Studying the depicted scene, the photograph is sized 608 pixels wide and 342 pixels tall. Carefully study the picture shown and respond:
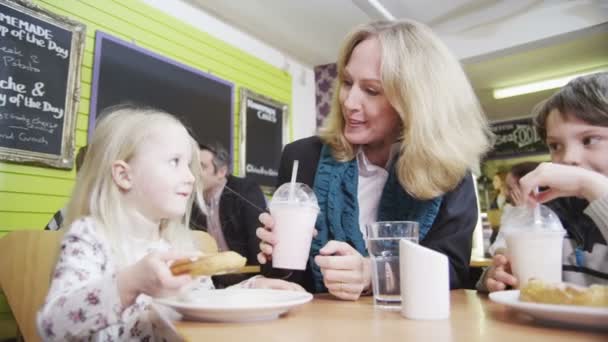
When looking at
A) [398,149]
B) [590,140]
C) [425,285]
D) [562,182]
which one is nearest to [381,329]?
[425,285]

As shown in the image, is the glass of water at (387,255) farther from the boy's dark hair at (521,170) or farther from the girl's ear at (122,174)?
the boy's dark hair at (521,170)

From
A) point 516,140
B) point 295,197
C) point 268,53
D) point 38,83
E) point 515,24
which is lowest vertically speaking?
point 295,197

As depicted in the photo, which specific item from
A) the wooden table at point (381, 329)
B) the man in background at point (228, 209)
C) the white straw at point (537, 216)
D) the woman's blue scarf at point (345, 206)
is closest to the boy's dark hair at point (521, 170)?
the man in background at point (228, 209)

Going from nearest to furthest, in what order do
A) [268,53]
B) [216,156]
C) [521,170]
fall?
[216,156]
[521,170]
[268,53]

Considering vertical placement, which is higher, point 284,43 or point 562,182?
point 284,43

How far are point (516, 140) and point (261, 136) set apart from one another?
5.05 meters

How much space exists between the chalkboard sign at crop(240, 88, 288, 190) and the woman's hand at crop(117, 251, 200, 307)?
3.57m

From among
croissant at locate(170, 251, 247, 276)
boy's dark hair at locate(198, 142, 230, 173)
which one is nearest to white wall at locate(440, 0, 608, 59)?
boy's dark hair at locate(198, 142, 230, 173)

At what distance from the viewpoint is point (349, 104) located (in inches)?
57.2

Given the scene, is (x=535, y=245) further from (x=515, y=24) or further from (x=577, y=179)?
(x=515, y=24)

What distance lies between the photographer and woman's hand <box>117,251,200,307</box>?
2.43 ft

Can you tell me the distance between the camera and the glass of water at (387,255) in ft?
3.08

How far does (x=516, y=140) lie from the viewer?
25.3 ft

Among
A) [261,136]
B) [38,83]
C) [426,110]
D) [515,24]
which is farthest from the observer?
[261,136]
